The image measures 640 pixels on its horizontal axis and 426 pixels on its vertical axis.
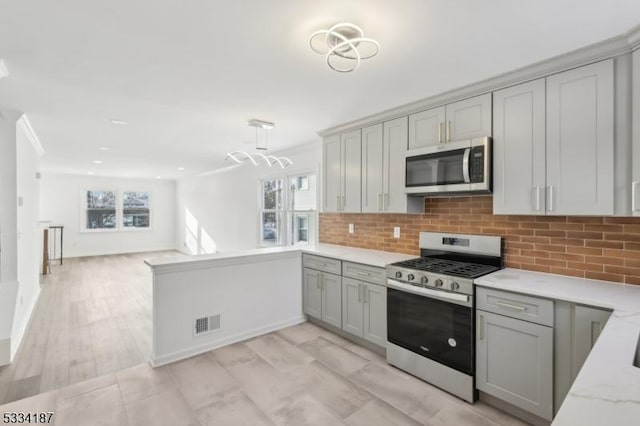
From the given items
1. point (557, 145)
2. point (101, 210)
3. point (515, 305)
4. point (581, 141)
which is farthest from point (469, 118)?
point (101, 210)

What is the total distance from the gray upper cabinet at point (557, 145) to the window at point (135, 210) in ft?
35.5

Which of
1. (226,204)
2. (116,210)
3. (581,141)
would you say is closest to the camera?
(581,141)

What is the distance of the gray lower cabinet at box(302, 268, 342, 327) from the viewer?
3.42 metres

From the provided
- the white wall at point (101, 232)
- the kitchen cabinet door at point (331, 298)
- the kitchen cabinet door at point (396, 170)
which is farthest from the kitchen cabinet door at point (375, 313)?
the white wall at point (101, 232)

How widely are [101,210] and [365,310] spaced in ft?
32.5

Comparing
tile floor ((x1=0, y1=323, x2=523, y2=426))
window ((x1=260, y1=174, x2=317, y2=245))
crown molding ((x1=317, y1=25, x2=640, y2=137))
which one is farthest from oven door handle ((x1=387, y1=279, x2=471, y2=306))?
window ((x1=260, y1=174, x2=317, y2=245))

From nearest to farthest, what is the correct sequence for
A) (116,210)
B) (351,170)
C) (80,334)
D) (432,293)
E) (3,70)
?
(3,70) → (432,293) → (80,334) → (351,170) → (116,210)

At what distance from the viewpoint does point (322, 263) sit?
3.62 meters

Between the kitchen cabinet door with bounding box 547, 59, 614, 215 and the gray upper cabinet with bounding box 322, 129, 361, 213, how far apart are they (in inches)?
73.5

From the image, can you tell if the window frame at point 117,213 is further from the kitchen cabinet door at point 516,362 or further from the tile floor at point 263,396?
the kitchen cabinet door at point 516,362

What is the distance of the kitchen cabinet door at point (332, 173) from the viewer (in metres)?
3.88

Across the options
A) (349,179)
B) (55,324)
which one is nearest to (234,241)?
A: (55,324)

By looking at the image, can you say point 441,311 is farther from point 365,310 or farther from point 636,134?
point 636,134

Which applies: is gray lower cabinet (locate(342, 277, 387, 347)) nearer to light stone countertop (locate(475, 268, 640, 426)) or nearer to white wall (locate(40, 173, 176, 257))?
light stone countertop (locate(475, 268, 640, 426))
